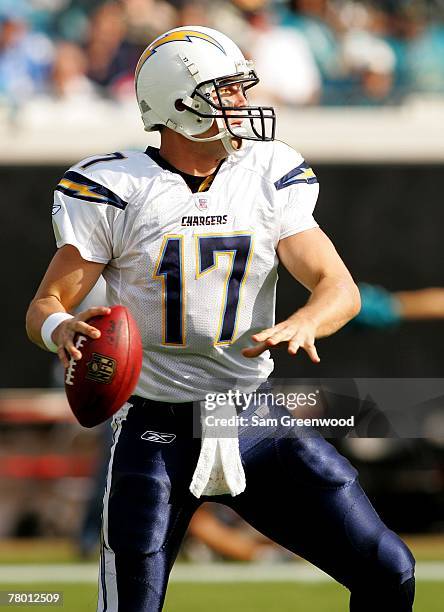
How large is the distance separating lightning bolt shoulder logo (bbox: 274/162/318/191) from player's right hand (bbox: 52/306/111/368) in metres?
0.65

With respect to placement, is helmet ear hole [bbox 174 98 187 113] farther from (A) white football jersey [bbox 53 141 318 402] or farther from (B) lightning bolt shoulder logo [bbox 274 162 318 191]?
(B) lightning bolt shoulder logo [bbox 274 162 318 191]

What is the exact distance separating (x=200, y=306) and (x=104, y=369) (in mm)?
376

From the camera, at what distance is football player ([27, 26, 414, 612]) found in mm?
2961

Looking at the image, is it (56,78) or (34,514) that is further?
(56,78)

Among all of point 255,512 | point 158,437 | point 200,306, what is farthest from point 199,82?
point 255,512

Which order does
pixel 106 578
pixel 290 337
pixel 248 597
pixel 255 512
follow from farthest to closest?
1. pixel 248 597
2. pixel 255 512
3. pixel 106 578
4. pixel 290 337

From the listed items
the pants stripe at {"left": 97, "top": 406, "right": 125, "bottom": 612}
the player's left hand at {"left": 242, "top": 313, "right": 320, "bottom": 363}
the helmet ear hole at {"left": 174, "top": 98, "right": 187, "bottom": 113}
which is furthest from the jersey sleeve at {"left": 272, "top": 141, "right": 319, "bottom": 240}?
the pants stripe at {"left": 97, "top": 406, "right": 125, "bottom": 612}

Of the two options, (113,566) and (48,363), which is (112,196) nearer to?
(113,566)

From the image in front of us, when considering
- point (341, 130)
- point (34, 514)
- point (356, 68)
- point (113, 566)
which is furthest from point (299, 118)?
point (113, 566)

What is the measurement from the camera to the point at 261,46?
898 cm

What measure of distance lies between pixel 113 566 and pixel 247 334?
2.35ft

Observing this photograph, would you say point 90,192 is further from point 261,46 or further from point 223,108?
point 261,46

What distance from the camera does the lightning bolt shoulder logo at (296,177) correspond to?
10.5ft

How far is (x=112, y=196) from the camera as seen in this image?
10.2ft
